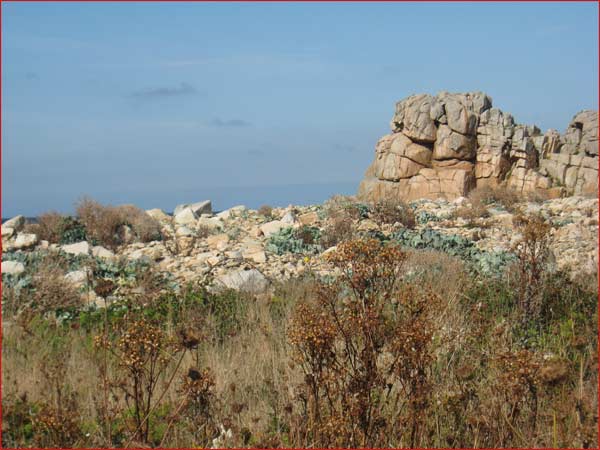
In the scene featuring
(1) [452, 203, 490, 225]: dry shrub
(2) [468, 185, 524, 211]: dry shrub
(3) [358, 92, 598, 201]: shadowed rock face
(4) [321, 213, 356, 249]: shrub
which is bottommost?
(4) [321, 213, 356, 249]: shrub

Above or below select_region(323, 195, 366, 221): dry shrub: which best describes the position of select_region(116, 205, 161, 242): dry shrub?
below

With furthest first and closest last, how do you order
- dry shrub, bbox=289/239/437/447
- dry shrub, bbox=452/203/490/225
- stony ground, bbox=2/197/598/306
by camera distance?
dry shrub, bbox=452/203/490/225 < stony ground, bbox=2/197/598/306 < dry shrub, bbox=289/239/437/447

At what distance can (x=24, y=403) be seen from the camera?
5320mm

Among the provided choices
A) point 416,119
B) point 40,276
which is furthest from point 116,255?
point 416,119

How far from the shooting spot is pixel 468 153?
91.5 ft

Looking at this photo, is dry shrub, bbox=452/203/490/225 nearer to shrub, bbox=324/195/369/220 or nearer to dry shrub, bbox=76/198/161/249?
shrub, bbox=324/195/369/220

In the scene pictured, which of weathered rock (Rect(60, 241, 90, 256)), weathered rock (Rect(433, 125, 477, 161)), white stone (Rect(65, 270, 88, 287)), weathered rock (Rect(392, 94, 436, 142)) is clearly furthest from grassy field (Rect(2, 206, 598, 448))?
weathered rock (Rect(392, 94, 436, 142))

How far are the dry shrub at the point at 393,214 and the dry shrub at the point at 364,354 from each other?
11342 mm

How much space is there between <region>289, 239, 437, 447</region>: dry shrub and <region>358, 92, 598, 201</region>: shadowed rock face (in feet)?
74.0

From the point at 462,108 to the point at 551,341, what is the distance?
72.7 ft

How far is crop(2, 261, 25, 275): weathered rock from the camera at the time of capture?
36.2ft

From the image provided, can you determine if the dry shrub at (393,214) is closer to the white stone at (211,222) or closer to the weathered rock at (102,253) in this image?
the white stone at (211,222)

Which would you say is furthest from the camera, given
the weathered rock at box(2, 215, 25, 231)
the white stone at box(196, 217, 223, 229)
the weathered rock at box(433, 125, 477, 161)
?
the weathered rock at box(433, 125, 477, 161)

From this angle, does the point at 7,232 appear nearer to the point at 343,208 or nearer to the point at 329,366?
the point at 343,208
